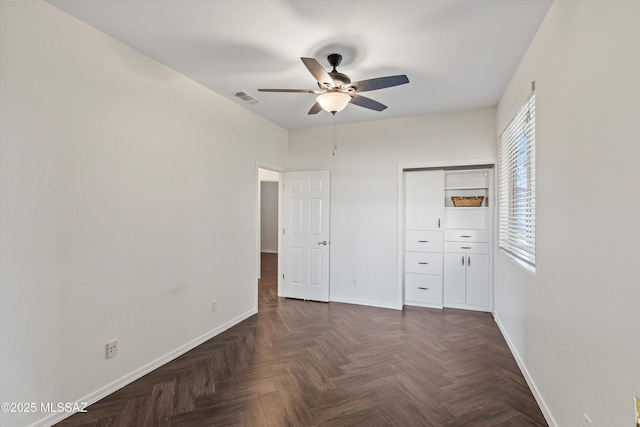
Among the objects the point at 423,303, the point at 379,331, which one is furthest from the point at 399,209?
the point at 379,331

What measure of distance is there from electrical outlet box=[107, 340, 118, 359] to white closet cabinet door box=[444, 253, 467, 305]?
13.6 ft

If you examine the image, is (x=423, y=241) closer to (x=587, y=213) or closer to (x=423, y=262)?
(x=423, y=262)

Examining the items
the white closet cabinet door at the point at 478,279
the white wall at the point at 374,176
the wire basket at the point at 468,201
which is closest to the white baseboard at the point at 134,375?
the white wall at the point at 374,176

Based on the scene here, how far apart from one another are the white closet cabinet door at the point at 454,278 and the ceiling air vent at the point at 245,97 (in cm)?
354

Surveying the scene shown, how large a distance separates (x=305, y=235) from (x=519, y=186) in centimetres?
309

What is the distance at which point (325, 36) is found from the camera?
92.6 inches

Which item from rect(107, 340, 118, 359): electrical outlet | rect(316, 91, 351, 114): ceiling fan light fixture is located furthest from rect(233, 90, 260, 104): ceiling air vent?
rect(107, 340, 118, 359): electrical outlet

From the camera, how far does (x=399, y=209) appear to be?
4.41 m

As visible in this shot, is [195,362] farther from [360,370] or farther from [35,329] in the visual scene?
[360,370]

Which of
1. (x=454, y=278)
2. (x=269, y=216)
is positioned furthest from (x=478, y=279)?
(x=269, y=216)

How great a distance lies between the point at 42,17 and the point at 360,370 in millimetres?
3673

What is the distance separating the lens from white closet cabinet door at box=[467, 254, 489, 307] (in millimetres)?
4234

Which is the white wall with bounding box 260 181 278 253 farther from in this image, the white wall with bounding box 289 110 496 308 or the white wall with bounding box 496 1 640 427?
the white wall with bounding box 496 1 640 427

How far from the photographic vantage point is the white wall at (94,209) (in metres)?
1.85
